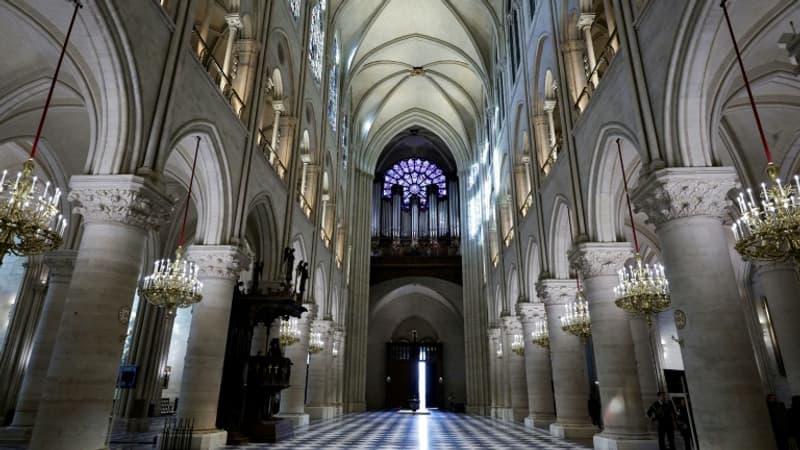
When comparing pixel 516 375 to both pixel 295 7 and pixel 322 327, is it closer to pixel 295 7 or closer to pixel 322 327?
pixel 322 327

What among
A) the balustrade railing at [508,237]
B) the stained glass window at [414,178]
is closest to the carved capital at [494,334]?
the balustrade railing at [508,237]

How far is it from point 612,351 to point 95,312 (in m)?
8.84

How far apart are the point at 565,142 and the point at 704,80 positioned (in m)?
4.83

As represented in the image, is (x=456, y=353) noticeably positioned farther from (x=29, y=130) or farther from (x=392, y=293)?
(x=29, y=130)

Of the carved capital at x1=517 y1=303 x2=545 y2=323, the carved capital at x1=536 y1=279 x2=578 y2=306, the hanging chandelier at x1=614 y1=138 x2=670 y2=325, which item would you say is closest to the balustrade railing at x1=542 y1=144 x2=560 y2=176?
the carved capital at x1=536 y1=279 x2=578 y2=306

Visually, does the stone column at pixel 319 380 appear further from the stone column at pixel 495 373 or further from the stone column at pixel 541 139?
the stone column at pixel 541 139

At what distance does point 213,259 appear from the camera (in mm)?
9930

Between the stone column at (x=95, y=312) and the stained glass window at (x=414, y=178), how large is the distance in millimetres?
29369

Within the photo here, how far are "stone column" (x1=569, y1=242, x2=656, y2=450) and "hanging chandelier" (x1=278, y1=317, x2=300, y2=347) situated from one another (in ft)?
27.2

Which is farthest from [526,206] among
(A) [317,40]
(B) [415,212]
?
(B) [415,212]

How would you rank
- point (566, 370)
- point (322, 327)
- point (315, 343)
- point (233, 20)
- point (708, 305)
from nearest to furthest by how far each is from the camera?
point (708, 305) → point (233, 20) → point (566, 370) → point (315, 343) → point (322, 327)

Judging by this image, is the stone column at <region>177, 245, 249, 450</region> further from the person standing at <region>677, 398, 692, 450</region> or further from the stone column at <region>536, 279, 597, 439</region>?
the person standing at <region>677, 398, 692, 450</region>

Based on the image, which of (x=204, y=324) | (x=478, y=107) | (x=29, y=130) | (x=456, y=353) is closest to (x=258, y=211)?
(x=204, y=324)

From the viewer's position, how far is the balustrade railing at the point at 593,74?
999 centimetres
